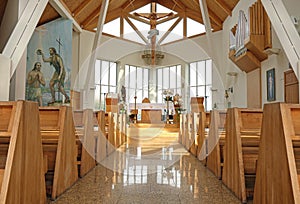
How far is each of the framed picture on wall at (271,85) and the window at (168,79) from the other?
5761 mm

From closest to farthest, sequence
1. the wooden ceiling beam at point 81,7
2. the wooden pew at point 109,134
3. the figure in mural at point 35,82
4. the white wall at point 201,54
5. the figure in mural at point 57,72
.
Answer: the wooden pew at point 109,134, the figure in mural at point 35,82, the figure in mural at point 57,72, the white wall at point 201,54, the wooden ceiling beam at point 81,7

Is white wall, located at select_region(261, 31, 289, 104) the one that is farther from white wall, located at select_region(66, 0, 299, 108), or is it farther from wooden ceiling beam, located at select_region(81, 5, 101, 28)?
wooden ceiling beam, located at select_region(81, 5, 101, 28)

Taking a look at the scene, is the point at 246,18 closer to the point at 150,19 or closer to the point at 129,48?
the point at 150,19

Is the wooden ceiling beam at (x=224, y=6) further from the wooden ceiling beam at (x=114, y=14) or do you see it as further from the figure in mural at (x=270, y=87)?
the wooden ceiling beam at (x=114, y=14)

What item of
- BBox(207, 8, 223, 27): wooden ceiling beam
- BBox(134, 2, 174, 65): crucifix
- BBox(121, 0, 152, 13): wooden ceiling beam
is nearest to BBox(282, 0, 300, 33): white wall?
BBox(207, 8, 223, 27): wooden ceiling beam

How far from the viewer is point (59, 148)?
2.06m

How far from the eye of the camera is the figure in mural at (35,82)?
7.02m

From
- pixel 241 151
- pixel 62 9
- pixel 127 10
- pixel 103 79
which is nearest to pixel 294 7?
pixel 241 151

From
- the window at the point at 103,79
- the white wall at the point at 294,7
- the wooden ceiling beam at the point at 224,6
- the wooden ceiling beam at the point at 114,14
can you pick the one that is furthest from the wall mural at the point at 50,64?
the white wall at the point at 294,7

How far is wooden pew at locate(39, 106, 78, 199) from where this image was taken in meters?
2.03

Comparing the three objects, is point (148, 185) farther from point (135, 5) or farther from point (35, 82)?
point (135, 5)

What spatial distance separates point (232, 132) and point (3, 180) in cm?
154

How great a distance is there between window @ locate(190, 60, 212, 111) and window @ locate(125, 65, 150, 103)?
1950 millimetres

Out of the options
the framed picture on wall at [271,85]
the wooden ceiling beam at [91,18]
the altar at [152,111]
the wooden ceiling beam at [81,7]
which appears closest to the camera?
the framed picture on wall at [271,85]
